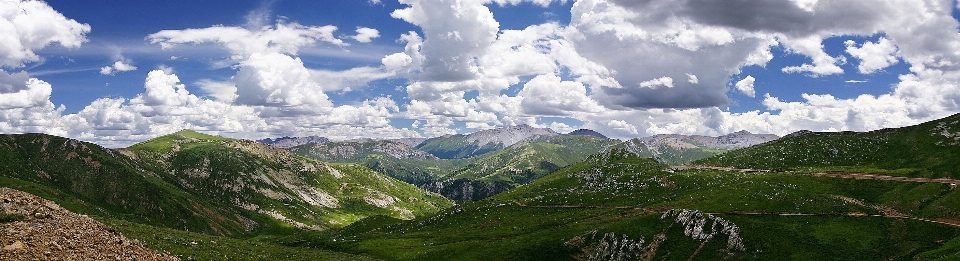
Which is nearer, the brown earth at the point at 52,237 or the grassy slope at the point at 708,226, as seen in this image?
the brown earth at the point at 52,237

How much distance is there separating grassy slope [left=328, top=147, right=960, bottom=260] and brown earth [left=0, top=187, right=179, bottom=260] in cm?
8983

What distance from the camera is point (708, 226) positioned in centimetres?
12356

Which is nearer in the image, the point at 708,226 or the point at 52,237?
the point at 52,237

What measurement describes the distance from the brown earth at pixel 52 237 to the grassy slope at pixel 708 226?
89832 millimetres

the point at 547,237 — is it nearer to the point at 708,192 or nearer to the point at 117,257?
the point at 708,192

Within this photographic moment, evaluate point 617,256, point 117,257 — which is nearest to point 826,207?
point 617,256

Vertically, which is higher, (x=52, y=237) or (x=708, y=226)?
(x=52, y=237)

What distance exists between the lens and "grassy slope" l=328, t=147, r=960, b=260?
115 m

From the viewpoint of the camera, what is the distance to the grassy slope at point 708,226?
11462 cm

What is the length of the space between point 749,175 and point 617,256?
348 feet

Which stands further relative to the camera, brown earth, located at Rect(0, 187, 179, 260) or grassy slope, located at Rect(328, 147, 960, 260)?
grassy slope, located at Rect(328, 147, 960, 260)

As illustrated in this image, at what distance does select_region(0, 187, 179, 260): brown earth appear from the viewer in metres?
37.0

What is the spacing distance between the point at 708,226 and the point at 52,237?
124 m

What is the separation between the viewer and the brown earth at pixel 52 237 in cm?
3695
